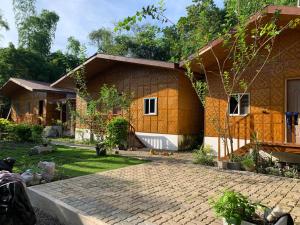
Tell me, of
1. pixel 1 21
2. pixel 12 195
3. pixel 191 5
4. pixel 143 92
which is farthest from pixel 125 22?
pixel 1 21

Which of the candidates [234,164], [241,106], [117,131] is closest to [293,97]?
[241,106]


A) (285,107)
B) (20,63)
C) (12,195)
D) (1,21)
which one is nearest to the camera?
(12,195)

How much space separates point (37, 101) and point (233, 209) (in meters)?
23.3

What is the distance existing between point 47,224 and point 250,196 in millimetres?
4178

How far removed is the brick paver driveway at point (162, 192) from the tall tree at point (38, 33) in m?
35.6

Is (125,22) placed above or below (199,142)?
above

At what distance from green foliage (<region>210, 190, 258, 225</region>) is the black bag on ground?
2787 millimetres

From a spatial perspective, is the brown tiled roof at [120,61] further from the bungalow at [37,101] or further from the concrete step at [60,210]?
the concrete step at [60,210]

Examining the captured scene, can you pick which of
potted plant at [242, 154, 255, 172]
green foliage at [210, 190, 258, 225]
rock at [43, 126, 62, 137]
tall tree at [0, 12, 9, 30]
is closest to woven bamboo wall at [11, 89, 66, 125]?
rock at [43, 126, 62, 137]

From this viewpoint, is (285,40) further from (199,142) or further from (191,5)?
(199,142)

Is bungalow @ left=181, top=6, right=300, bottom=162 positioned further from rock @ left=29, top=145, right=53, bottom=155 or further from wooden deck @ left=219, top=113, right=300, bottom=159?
rock @ left=29, top=145, right=53, bottom=155

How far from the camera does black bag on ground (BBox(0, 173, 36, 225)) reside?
4039 mm

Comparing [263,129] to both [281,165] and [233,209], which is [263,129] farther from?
[233,209]

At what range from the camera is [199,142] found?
14.6m
